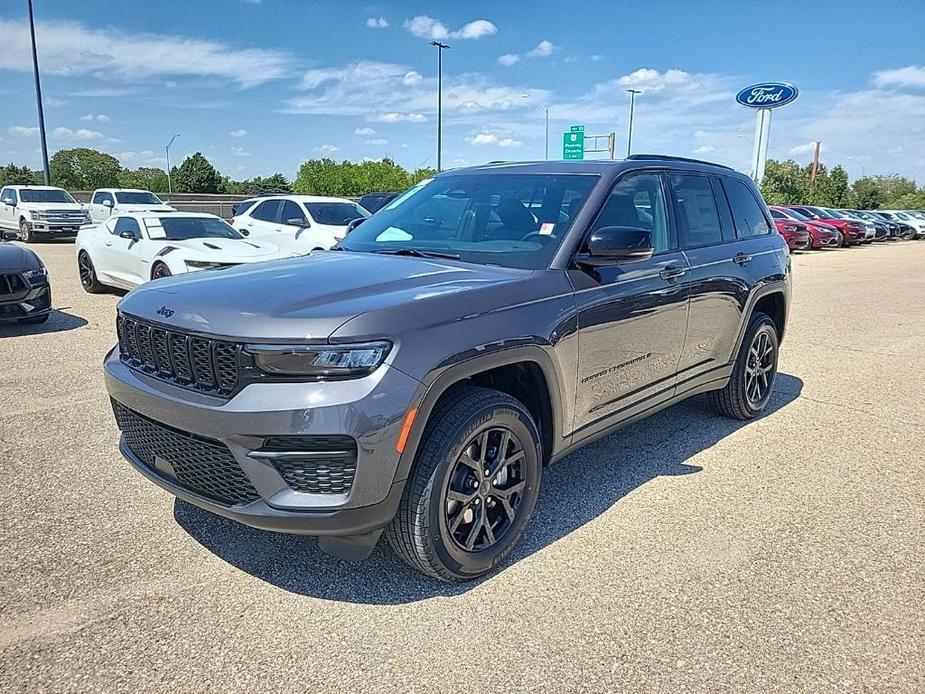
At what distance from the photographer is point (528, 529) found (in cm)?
355

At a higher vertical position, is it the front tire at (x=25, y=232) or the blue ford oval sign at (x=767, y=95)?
the blue ford oval sign at (x=767, y=95)

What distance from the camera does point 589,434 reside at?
11.9 feet

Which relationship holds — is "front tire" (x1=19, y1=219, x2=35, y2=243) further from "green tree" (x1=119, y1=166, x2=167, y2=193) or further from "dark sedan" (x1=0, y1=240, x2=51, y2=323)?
"green tree" (x1=119, y1=166, x2=167, y2=193)

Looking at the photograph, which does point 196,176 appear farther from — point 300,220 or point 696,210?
point 696,210

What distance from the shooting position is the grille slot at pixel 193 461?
8.74 ft

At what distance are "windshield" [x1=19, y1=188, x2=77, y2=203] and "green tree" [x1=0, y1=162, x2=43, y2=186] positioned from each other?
36.9m

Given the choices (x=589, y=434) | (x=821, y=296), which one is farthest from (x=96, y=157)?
(x=589, y=434)

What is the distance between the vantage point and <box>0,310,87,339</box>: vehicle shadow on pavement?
7.93 meters

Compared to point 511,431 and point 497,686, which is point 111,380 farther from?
point 497,686

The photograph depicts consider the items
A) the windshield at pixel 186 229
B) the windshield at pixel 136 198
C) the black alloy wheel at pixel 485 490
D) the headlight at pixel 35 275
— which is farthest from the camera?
the windshield at pixel 136 198

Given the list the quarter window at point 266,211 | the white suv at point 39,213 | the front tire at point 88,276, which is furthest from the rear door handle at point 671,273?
the white suv at point 39,213

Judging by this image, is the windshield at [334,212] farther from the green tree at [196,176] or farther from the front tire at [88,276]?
the green tree at [196,176]

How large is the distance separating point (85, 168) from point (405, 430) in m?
87.7

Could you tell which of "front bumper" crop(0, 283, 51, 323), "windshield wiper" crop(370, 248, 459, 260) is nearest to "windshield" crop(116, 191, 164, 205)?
"front bumper" crop(0, 283, 51, 323)
